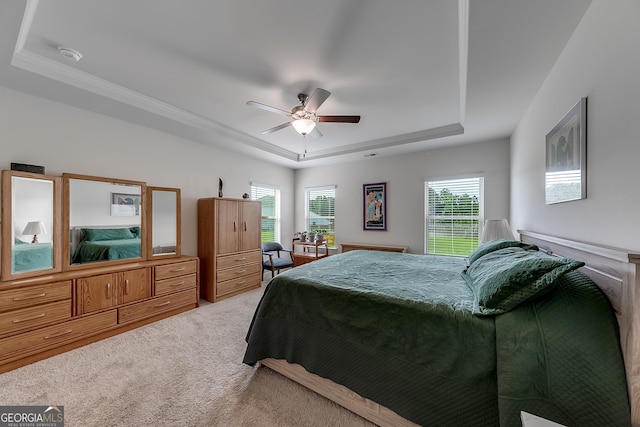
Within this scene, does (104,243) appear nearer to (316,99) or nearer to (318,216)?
(316,99)

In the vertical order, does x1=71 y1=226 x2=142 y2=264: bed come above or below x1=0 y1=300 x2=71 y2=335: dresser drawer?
above

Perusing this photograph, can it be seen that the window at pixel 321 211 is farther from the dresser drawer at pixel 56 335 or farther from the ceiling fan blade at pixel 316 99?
the dresser drawer at pixel 56 335

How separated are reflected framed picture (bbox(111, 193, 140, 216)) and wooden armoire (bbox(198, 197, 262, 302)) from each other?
911mm

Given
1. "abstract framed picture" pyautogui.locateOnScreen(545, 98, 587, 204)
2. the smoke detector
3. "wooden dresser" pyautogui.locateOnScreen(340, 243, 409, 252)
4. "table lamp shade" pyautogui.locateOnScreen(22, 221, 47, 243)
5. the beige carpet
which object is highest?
the smoke detector

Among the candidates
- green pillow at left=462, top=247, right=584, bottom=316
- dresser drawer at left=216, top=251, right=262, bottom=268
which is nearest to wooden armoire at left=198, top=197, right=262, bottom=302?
dresser drawer at left=216, top=251, right=262, bottom=268

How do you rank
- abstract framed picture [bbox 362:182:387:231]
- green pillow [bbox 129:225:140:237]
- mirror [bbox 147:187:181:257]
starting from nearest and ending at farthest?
green pillow [bbox 129:225:140:237], mirror [bbox 147:187:181:257], abstract framed picture [bbox 362:182:387:231]

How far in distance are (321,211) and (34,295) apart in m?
4.49

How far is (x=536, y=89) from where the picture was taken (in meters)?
2.27

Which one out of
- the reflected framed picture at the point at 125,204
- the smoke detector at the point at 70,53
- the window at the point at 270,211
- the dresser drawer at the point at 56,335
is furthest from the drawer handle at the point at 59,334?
the window at the point at 270,211

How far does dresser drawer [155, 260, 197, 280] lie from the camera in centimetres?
307

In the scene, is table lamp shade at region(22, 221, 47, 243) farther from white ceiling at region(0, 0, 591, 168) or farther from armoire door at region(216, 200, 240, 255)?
armoire door at region(216, 200, 240, 255)

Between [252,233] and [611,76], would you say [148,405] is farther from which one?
[611,76]

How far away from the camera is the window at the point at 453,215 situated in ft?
13.3

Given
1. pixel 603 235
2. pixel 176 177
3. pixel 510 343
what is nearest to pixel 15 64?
pixel 176 177
